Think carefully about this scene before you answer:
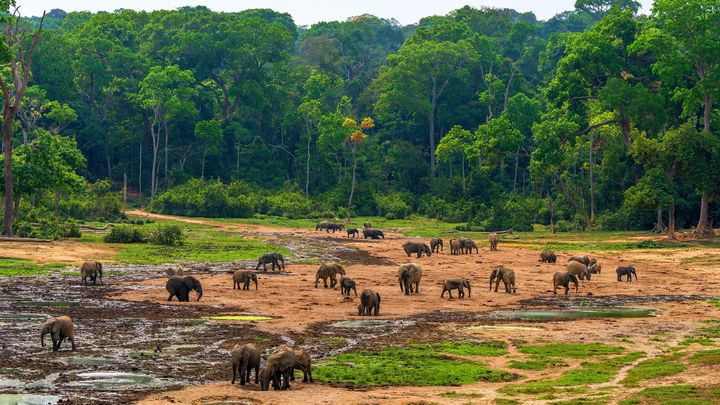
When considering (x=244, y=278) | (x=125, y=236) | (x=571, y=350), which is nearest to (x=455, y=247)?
(x=125, y=236)

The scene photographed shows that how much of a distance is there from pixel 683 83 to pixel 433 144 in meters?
A: 38.3

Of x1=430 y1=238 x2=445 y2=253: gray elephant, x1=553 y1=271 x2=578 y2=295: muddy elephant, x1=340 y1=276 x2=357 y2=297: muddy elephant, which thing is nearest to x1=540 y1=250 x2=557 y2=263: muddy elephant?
x1=430 y1=238 x2=445 y2=253: gray elephant

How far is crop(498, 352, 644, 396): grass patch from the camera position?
76.2ft

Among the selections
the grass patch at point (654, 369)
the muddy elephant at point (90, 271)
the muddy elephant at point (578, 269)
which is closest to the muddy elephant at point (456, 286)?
the muddy elephant at point (578, 269)

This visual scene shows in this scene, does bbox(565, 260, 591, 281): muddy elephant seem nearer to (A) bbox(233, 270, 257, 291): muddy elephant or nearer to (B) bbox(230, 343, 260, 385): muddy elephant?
(A) bbox(233, 270, 257, 291): muddy elephant

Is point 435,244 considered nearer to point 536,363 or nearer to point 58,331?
point 536,363

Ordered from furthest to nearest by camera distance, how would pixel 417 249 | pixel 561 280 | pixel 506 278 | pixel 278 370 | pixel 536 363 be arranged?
pixel 417 249
pixel 561 280
pixel 506 278
pixel 536 363
pixel 278 370

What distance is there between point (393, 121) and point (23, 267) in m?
71.9

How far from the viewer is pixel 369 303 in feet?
115

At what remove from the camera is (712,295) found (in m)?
43.4

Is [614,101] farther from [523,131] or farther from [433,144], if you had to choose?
[433,144]

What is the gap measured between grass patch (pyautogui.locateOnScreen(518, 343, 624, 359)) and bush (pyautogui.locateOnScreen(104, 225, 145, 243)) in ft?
123

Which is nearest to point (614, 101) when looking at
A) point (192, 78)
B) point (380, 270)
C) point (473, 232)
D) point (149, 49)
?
point (473, 232)

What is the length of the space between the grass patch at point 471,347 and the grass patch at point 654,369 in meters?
3.91
